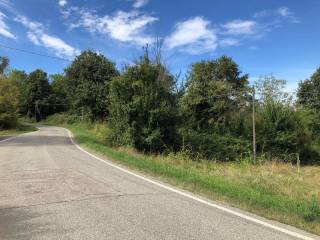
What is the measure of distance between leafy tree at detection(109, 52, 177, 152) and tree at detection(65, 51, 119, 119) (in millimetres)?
33183

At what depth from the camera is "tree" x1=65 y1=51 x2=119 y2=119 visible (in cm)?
5741

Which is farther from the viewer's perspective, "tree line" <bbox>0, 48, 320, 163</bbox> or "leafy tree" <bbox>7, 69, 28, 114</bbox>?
"leafy tree" <bbox>7, 69, 28, 114</bbox>

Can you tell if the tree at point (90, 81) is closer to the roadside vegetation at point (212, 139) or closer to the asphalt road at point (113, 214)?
the roadside vegetation at point (212, 139)

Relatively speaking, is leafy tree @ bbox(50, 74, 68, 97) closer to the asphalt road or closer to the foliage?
the foliage

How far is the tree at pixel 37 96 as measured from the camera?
3610 inches

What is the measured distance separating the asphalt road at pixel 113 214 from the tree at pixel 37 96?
86.8m

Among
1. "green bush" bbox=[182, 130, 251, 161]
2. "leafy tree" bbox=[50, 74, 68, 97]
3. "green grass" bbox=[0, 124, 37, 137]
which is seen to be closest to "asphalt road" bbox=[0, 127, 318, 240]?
"green bush" bbox=[182, 130, 251, 161]

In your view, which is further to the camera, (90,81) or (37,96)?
(37,96)

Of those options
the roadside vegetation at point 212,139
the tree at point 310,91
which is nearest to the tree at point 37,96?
the roadside vegetation at point 212,139

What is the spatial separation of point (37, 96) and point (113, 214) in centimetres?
9182

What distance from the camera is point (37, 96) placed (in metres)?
92.1

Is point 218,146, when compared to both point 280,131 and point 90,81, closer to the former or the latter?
point 280,131

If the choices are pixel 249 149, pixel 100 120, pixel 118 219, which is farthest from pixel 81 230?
pixel 100 120

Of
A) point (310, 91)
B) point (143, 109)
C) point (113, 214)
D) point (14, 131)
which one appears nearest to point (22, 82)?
point (14, 131)
